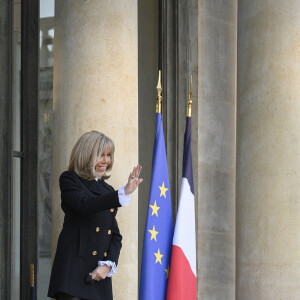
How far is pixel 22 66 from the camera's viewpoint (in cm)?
693

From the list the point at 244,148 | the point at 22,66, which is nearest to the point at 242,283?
the point at 244,148

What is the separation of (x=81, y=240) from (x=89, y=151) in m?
0.56

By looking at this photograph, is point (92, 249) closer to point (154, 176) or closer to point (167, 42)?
point (154, 176)

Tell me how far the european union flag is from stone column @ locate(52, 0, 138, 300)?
1.26 feet

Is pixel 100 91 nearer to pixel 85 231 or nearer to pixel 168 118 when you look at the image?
pixel 85 231

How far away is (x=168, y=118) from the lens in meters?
9.11

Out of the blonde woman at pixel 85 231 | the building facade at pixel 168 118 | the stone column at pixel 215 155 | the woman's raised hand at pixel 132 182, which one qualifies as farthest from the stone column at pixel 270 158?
the woman's raised hand at pixel 132 182

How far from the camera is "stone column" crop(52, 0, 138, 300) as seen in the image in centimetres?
650

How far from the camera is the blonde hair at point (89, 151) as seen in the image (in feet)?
17.4

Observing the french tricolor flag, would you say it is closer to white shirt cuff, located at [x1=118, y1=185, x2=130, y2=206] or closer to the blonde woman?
the blonde woman

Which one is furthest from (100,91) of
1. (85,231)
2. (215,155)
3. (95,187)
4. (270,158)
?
(215,155)

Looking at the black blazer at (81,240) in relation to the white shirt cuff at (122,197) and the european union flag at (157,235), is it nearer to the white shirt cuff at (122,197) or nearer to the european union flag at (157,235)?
the white shirt cuff at (122,197)

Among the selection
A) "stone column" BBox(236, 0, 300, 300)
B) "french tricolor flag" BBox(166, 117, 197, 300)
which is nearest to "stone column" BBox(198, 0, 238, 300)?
"stone column" BBox(236, 0, 300, 300)

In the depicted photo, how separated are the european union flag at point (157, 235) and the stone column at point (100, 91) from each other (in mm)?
384
